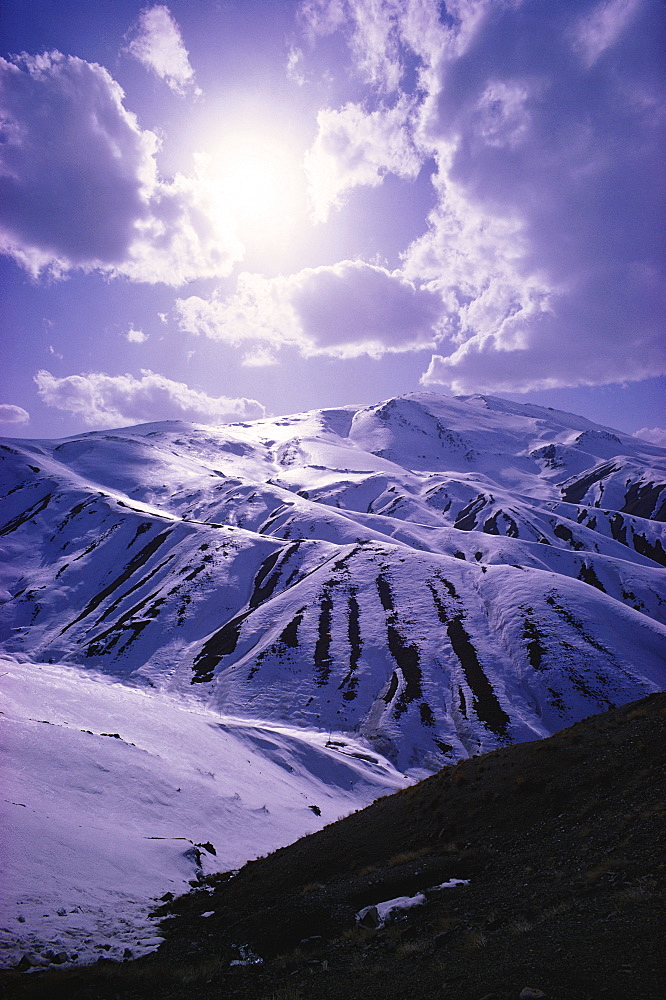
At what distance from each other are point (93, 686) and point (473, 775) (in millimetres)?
45092

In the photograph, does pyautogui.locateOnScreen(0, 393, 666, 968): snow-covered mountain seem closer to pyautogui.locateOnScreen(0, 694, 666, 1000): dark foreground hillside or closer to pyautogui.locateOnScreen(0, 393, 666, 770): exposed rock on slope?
pyautogui.locateOnScreen(0, 393, 666, 770): exposed rock on slope

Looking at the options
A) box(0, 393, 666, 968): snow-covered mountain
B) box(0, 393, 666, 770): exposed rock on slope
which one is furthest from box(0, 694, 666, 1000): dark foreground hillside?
box(0, 393, 666, 770): exposed rock on slope

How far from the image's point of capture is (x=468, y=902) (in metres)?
12.2

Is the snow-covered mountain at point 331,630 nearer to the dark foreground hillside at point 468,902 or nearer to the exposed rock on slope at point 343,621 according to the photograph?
the exposed rock on slope at point 343,621

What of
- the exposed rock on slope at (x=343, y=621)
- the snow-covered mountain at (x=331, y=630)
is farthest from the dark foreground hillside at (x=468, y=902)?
the exposed rock on slope at (x=343, y=621)

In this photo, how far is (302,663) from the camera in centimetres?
7719

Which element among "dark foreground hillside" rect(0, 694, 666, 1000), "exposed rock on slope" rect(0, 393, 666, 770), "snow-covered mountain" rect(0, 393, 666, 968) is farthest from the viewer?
"exposed rock on slope" rect(0, 393, 666, 770)

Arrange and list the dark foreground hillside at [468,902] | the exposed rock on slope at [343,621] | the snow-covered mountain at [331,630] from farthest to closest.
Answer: the exposed rock on slope at [343,621], the snow-covered mountain at [331,630], the dark foreground hillside at [468,902]

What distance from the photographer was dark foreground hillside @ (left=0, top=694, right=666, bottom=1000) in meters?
8.34

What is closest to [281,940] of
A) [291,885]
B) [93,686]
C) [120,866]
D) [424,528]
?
[291,885]

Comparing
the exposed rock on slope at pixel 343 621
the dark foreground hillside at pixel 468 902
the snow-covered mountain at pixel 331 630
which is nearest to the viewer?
the dark foreground hillside at pixel 468 902

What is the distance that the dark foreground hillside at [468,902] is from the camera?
834 centimetres

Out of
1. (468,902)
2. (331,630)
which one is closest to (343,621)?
(331,630)

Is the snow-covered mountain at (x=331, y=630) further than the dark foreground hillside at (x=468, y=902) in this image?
Yes
